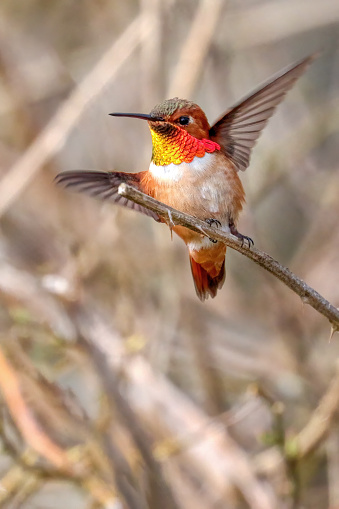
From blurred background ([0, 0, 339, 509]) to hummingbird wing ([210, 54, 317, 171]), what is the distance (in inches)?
29.9

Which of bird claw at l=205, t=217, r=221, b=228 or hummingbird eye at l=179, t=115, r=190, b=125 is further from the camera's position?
bird claw at l=205, t=217, r=221, b=228

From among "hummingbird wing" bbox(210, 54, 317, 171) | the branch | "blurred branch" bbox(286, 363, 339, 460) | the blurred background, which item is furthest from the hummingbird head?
"blurred branch" bbox(286, 363, 339, 460)

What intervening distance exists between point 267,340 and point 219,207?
7.83 ft

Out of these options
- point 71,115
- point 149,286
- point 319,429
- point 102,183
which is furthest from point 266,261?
point 149,286

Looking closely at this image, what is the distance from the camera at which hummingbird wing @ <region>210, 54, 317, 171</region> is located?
1716mm

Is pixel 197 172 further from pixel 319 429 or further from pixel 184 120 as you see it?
pixel 319 429

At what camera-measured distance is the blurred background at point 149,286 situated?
266 cm

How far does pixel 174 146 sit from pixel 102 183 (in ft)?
0.78

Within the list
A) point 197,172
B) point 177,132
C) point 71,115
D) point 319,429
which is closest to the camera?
point 177,132

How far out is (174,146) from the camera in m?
1.72

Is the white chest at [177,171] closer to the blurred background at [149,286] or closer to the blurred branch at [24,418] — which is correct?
the blurred background at [149,286]

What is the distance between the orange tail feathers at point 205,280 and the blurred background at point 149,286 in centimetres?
39

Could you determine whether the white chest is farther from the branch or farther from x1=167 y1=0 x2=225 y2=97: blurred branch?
x1=167 y1=0 x2=225 y2=97: blurred branch

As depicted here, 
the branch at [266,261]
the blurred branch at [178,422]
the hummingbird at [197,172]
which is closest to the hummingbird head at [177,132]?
the hummingbird at [197,172]
